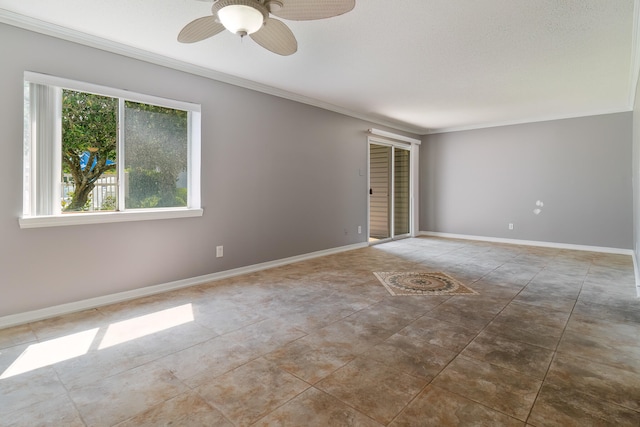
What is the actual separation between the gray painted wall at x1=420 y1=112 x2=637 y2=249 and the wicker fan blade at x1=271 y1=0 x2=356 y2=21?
227 inches

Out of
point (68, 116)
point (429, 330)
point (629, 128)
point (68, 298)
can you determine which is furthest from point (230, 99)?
point (629, 128)

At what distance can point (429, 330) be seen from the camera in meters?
2.41

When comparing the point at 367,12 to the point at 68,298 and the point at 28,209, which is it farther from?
the point at 68,298

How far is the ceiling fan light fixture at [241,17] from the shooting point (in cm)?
166

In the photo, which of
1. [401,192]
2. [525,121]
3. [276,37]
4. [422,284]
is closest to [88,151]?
[276,37]

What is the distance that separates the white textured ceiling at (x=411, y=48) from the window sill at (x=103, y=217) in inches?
59.4

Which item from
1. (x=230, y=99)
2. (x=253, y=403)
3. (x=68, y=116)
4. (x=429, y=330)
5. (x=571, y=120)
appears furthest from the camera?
(x=571, y=120)

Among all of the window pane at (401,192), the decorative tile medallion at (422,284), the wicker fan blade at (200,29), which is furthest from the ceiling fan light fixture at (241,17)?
the window pane at (401,192)

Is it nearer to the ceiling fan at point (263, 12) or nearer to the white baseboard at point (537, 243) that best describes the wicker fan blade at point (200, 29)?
the ceiling fan at point (263, 12)

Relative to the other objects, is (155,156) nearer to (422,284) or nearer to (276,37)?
(276,37)

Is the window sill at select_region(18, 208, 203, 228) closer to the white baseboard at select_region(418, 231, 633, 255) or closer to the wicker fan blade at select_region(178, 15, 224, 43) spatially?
the wicker fan blade at select_region(178, 15, 224, 43)

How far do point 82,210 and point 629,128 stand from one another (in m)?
7.52

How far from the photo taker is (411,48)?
3031 millimetres

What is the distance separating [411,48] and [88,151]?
123 inches
